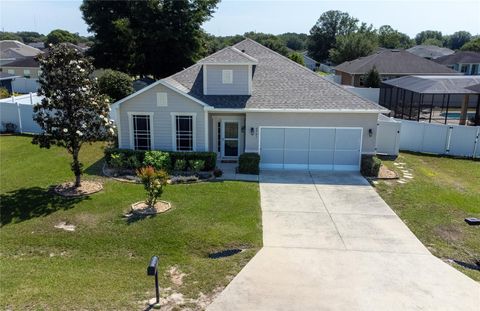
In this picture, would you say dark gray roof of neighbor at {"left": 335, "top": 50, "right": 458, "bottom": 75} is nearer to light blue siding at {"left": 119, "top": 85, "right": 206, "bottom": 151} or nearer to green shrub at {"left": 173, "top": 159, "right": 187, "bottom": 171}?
light blue siding at {"left": 119, "top": 85, "right": 206, "bottom": 151}

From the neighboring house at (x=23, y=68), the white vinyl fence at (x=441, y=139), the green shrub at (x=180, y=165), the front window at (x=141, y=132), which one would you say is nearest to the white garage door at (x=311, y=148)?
the green shrub at (x=180, y=165)

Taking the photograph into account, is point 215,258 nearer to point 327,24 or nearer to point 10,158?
point 10,158

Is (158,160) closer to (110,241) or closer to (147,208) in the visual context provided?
(147,208)

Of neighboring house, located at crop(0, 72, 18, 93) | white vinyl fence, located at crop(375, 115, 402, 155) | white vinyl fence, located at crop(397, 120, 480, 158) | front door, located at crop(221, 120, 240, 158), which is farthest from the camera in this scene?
neighboring house, located at crop(0, 72, 18, 93)

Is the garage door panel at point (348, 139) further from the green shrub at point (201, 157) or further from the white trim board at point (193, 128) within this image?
the white trim board at point (193, 128)

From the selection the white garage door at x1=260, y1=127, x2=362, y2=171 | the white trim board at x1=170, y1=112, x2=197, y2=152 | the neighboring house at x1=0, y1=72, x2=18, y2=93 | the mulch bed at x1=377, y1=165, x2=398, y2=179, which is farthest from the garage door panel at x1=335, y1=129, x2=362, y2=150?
the neighboring house at x1=0, y1=72, x2=18, y2=93

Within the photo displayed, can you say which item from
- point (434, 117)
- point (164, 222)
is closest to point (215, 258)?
point (164, 222)
